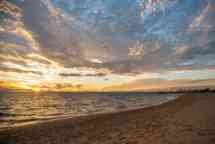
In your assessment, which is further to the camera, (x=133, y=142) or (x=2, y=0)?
(x=2, y=0)

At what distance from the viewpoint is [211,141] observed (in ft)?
24.7

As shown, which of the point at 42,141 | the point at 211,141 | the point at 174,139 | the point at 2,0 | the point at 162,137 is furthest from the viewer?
the point at 2,0

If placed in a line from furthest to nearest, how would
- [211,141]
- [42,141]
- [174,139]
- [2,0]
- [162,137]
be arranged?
1. [2,0]
2. [42,141]
3. [162,137]
4. [174,139]
5. [211,141]

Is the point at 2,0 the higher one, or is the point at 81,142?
the point at 2,0

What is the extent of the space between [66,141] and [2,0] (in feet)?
43.6

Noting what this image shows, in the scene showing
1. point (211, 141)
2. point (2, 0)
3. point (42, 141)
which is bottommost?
point (42, 141)

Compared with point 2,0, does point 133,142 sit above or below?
below

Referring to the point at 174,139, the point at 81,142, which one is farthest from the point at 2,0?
the point at 174,139

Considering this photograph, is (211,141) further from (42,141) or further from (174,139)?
(42,141)

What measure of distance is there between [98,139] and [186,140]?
17.2ft

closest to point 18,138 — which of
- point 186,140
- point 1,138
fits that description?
point 1,138

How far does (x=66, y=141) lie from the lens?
9.42 meters

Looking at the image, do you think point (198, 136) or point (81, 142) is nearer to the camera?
point (198, 136)

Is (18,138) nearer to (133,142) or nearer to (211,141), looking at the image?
(133,142)
